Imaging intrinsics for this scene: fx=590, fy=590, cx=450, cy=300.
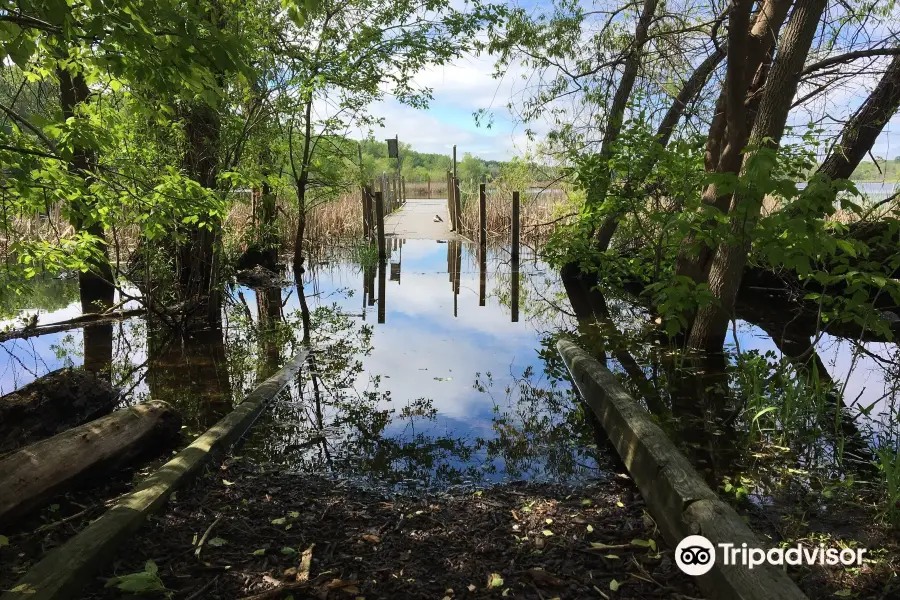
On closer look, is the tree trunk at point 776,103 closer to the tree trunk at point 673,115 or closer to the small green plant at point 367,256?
the tree trunk at point 673,115

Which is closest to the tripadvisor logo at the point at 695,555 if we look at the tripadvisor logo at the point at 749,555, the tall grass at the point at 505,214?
the tripadvisor logo at the point at 749,555

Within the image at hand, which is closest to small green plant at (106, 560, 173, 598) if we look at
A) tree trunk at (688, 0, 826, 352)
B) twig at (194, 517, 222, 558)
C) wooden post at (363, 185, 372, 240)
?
twig at (194, 517, 222, 558)

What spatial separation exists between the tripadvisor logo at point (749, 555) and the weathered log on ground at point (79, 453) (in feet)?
9.92

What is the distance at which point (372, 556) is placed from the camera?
2568mm

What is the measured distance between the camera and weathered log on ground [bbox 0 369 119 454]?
371cm

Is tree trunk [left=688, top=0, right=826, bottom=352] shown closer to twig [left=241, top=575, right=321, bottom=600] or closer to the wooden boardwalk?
twig [left=241, top=575, right=321, bottom=600]

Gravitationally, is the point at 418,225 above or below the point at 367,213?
below

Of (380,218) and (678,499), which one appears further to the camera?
(380,218)

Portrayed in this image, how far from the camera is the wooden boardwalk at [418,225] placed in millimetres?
20750

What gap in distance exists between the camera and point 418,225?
2344 cm

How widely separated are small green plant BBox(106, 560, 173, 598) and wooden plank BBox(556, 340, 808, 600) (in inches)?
79.6

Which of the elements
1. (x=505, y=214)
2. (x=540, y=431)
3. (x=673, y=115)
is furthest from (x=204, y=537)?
(x=505, y=214)

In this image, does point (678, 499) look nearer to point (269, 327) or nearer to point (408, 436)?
point (408, 436)

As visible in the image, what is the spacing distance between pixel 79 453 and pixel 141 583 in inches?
55.9
